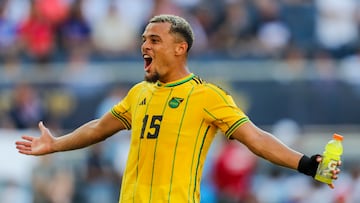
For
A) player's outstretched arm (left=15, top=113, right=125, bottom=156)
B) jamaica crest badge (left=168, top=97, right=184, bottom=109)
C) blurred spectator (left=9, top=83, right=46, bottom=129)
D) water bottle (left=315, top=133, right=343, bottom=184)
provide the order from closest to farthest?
water bottle (left=315, top=133, right=343, bottom=184), jamaica crest badge (left=168, top=97, right=184, bottom=109), player's outstretched arm (left=15, top=113, right=125, bottom=156), blurred spectator (left=9, top=83, right=46, bottom=129)

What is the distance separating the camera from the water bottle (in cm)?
840

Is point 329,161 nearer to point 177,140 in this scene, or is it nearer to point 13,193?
point 177,140

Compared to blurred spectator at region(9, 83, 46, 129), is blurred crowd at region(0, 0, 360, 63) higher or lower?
higher

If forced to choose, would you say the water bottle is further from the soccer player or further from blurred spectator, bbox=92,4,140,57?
blurred spectator, bbox=92,4,140,57

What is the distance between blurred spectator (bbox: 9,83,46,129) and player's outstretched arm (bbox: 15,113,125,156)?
282 inches

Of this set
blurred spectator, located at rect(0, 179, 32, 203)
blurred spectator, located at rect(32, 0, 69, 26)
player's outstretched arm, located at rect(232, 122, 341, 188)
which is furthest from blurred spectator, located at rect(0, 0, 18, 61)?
player's outstretched arm, located at rect(232, 122, 341, 188)

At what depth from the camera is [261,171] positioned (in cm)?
1672

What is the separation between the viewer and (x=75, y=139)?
31.4ft

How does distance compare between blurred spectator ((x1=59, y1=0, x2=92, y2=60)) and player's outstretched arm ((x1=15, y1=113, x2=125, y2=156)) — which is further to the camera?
blurred spectator ((x1=59, y1=0, x2=92, y2=60))

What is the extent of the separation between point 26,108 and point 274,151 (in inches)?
342

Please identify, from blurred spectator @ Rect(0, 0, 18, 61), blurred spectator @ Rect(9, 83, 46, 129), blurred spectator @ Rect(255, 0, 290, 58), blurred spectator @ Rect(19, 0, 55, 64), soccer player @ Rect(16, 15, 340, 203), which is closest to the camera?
soccer player @ Rect(16, 15, 340, 203)

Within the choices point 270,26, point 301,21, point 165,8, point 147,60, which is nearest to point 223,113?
point 147,60

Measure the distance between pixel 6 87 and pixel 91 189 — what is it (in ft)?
7.38

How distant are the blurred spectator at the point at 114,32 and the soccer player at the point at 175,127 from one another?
368 inches
